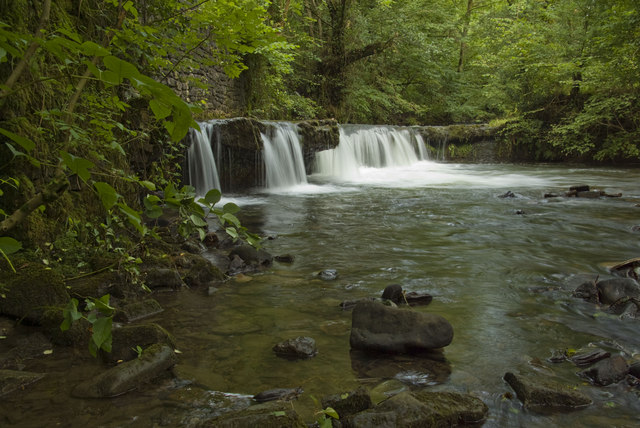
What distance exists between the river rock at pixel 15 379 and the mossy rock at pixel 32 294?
1.69 feet

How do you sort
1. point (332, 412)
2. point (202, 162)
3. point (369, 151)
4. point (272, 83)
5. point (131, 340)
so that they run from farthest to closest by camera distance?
point (369, 151) < point (272, 83) < point (202, 162) < point (131, 340) < point (332, 412)

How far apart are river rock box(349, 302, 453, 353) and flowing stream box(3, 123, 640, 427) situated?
137mm

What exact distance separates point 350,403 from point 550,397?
1161 mm

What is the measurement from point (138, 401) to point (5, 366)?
94 centimetres

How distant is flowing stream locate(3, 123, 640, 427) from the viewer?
7.97ft

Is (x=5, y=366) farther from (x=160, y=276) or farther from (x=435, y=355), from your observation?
(x=435, y=355)

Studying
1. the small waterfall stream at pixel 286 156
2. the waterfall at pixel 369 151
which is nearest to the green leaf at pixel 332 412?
the small waterfall stream at pixel 286 156

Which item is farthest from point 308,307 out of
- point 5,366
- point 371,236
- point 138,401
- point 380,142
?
point 380,142

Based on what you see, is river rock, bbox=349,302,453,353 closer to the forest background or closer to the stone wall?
the forest background

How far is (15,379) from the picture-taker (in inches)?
96.7

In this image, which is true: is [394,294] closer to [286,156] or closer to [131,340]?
[131,340]

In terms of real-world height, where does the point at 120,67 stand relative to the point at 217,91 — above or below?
below

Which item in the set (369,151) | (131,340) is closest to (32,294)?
(131,340)

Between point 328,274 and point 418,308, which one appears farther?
point 328,274
